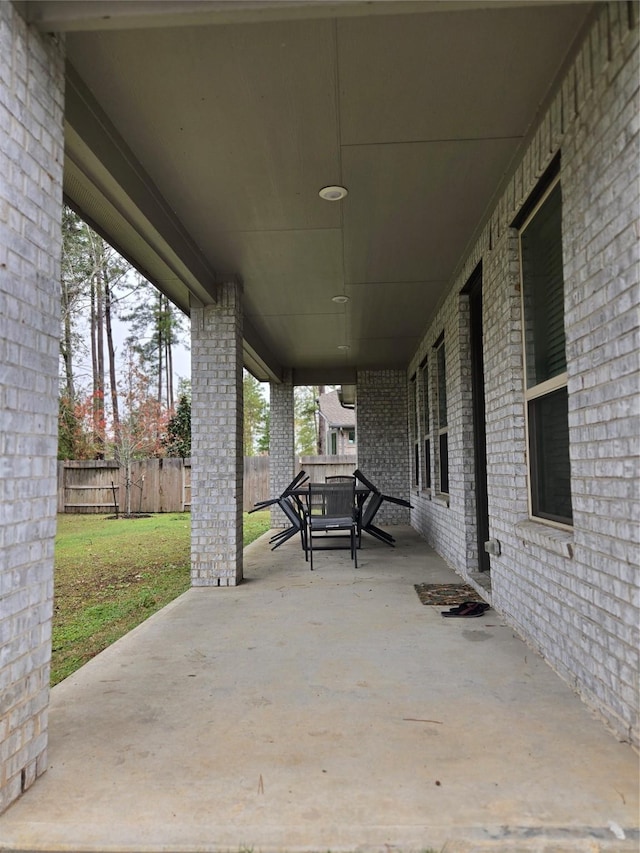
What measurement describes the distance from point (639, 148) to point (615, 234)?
30 centimetres

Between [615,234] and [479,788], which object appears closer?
[479,788]

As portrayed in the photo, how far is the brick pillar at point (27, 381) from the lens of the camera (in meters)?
1.85

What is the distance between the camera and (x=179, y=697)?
8.85ft

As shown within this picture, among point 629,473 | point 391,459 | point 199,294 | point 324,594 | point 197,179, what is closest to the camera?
point 629,473

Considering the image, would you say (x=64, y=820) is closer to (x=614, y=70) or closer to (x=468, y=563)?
(x=614, y=70)

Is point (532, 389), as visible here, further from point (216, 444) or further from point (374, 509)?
point (374, 509)

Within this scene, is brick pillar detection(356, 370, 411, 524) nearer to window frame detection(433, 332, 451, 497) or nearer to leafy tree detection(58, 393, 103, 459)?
window frame detection(433, 332, 451, 497)

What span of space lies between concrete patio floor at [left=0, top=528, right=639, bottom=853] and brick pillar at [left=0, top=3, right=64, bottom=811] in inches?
12.1

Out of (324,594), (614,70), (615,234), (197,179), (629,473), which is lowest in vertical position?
(324,594)

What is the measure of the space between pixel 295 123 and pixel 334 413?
21.2 metres

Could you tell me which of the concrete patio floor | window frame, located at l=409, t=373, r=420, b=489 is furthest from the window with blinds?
window frame, located at l=409, t=373, r=420, b=489

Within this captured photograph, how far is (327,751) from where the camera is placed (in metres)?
2.16

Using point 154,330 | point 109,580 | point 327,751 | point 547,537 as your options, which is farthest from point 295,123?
point 154,330

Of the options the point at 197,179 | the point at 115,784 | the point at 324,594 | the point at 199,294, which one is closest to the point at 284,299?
the point at 199,294
